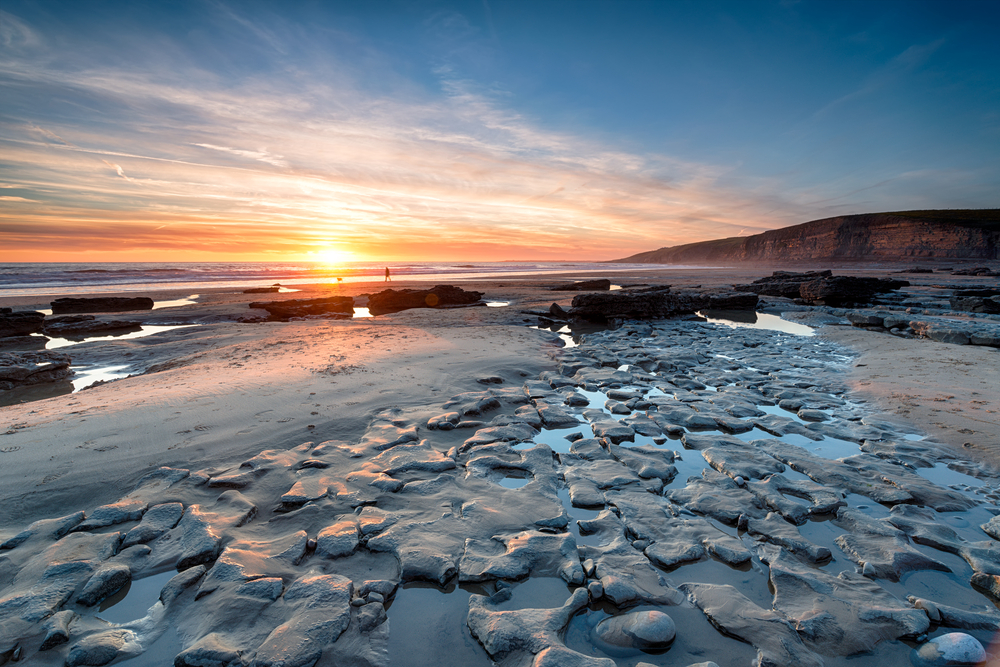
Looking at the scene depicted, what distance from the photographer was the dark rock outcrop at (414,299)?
46.9 ft

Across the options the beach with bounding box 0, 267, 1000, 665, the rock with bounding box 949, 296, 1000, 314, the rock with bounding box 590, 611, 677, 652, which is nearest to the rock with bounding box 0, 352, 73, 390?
the beach with bounding box 0, 267, 1000, 665

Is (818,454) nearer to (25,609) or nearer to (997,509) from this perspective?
(997,509)

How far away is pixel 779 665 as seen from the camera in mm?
1683

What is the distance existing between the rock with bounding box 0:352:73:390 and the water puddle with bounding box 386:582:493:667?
25.1ft

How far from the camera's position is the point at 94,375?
646 centimetres

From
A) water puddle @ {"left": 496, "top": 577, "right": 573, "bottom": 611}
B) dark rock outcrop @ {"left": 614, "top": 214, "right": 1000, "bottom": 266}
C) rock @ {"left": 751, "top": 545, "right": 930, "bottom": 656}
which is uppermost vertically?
dark rock outcrop @ {"left": 614, "top": 214, "right": 1000, "bottom": 266}

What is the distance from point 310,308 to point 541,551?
12.5 meters

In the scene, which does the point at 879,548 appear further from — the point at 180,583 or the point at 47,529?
the point at 47,529

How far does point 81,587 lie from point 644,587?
2.95m

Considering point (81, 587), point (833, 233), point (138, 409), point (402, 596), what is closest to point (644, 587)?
point (402, 596)

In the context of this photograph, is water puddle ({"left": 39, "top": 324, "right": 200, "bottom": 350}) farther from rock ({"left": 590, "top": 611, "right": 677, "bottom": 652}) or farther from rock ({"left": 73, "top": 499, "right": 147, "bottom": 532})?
rock ({"left": 590, "top": 611, "right": 677, "bottom": 652})

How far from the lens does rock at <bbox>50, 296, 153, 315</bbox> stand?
44.1ft

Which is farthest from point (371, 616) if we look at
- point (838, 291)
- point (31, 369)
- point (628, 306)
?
point (838, 291)

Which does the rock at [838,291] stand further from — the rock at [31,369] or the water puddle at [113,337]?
the water puddle at [113,337]
